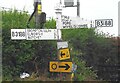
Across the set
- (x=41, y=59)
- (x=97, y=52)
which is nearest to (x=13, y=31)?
(x=41, y=59)

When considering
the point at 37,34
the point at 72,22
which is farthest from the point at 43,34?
the point at 72,22

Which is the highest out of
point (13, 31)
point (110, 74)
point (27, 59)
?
point (13, 31)

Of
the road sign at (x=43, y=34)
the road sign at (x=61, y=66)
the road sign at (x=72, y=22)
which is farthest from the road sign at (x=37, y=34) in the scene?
the road sign at (x=61, y=66)

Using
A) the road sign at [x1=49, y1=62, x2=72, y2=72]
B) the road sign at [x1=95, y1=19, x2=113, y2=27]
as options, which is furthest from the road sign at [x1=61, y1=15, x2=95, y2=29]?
the road sign at [x1=49, y1=62, x2=72, y2=72]

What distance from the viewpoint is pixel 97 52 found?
2569 cm

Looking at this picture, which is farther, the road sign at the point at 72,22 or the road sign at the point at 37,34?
the road sign at the point at 72,22

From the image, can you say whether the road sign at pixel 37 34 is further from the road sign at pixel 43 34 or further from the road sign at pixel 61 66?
the road sign at pixel 61 66

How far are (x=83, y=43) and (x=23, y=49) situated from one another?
6.44m

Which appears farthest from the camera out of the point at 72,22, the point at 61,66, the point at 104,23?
the point at 104,23

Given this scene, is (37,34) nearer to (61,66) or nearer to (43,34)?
(43,34)

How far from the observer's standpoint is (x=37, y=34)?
1456 cm

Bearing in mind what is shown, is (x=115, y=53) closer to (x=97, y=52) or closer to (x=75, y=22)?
(x=97, y=52)

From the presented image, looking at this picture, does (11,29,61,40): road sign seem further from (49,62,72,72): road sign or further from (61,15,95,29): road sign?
(49,62,72,72): road sign

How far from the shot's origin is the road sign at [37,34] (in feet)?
47.0
